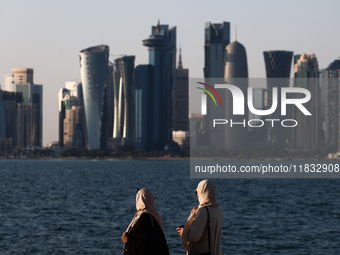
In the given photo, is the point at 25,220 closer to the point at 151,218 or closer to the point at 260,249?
the point at 260,249

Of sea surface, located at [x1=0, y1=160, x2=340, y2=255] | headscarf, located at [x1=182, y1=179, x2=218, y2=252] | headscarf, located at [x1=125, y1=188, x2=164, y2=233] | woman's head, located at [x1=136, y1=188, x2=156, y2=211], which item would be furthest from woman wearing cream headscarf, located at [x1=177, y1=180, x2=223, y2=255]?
sea surface, located at [x1=0, y1=160, x2=340, y2=255]

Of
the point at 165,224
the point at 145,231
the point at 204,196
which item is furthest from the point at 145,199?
the point at 165,224

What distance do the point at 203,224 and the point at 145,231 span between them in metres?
1.16

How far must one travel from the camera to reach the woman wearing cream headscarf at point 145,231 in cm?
1129

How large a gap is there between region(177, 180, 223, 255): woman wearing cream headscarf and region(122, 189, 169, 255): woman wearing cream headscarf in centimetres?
54

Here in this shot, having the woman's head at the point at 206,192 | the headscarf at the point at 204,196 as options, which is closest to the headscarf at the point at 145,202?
the headscarf at the point at 204,196

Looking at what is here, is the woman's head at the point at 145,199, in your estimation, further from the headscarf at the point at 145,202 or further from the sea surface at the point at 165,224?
the sea surface at the point at 165,224

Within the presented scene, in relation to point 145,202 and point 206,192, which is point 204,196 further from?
point 145,202

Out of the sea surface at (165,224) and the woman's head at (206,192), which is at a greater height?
the woman's head at (206,192)

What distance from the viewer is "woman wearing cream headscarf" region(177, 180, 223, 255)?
37.6 feet

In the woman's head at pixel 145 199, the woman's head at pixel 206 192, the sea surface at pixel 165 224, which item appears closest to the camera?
the woman's head at pixel 145 199

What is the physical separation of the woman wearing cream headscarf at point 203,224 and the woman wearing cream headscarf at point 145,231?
1.76ft

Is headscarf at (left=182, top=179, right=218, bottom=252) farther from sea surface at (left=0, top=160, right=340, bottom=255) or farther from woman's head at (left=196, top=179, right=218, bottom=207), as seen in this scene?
sea surface at (left=0, top=160, right=340, bottom=255)

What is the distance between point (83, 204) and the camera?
6216cm
